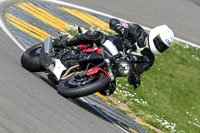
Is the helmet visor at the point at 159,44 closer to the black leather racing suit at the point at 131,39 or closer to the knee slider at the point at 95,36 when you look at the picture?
the black leather racing suit at the point at 131,39

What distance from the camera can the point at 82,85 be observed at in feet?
23.0

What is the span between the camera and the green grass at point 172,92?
9659 mm

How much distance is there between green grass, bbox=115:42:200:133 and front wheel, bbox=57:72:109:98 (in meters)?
2.49

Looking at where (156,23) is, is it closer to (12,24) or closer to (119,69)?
(12,24)

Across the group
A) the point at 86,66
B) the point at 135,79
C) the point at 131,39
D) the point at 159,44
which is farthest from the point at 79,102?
the point at 159,44

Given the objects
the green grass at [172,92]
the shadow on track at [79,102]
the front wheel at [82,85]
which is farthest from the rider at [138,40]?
the green grass at [172,92]

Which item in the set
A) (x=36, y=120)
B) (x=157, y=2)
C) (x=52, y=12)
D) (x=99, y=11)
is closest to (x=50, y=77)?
(x=36, y=120)

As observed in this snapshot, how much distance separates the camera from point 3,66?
24.8 feet

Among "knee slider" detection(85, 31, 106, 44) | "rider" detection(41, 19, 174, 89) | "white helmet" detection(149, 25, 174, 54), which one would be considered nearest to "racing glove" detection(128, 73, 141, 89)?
"rider" detection(41, 19, 174, 89)

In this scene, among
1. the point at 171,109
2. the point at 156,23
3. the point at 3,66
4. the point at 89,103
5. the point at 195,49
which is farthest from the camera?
the point at 156,23

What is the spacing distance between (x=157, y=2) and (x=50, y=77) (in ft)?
36.6

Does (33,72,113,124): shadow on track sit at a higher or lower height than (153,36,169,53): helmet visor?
lower

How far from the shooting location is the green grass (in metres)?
9.66

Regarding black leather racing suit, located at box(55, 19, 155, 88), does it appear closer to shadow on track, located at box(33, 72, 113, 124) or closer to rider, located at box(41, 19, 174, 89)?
rider, located at box(41, 19, 174, 89)
